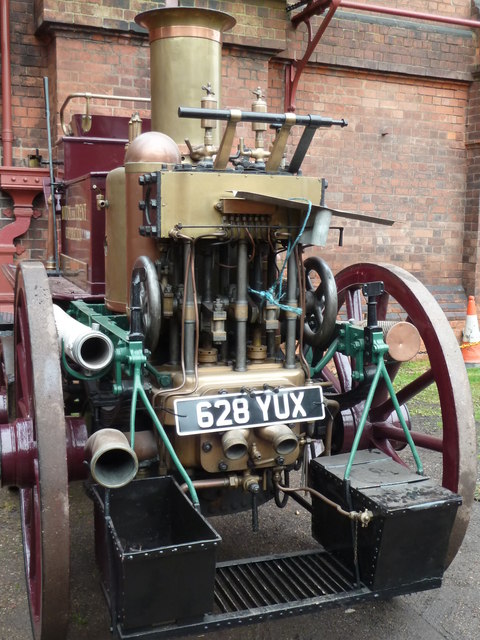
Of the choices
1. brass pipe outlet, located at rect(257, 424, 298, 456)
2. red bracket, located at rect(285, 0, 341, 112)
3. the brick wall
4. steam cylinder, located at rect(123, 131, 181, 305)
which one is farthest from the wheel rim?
red bracket, located at rect(285, 0, 341, 112)

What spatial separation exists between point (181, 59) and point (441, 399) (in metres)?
→ 2.31

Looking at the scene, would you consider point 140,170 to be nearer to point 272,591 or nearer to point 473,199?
point 272,591

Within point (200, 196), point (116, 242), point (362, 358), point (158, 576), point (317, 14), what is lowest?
point (158, 576)

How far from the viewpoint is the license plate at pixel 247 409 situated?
2.48 m

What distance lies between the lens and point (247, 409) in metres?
2.55

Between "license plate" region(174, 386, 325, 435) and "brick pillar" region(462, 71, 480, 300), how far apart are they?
612 cm

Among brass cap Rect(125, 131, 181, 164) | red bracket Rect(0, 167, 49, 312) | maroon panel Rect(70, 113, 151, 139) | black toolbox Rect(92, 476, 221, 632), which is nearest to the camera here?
black toolbox Rect(92, 476, 221, 632)

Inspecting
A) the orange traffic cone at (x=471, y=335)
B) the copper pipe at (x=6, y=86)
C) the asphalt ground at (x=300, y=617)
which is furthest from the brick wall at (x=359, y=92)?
the asphalt ground at (x=300, y=617)

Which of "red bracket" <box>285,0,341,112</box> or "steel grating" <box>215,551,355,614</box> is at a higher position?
"red bracket" <box>285,0,341,112</box>

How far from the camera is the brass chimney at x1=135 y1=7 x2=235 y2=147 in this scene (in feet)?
12.2

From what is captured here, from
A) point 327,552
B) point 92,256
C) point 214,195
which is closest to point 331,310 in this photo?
point 214,195

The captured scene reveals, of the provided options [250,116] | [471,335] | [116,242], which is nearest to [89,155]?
[116,242]

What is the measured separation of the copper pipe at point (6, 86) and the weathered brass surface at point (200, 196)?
3959 millimetres

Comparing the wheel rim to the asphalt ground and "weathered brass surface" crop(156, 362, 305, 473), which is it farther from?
the asphalt ground
